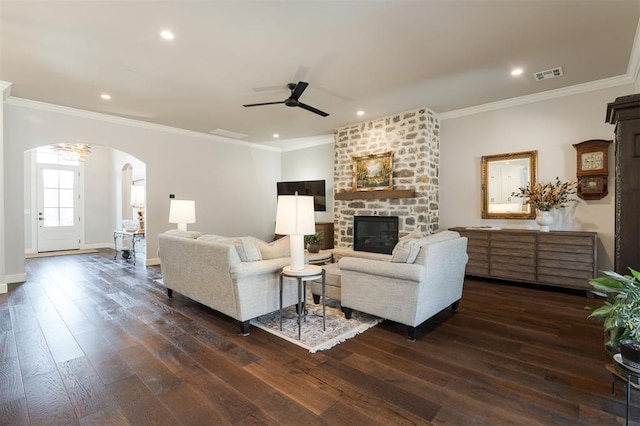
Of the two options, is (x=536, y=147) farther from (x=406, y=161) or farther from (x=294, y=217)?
(x=294, y=217)

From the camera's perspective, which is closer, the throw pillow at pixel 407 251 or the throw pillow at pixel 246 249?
the throw pillow at pixel 407 251

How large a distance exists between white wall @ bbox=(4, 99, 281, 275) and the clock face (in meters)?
6.69

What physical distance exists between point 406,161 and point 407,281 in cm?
342

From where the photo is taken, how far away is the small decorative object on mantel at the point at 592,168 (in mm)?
4211

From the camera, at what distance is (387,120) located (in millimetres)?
5902

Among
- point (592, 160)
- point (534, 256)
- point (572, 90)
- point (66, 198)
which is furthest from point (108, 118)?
point (592, 160)

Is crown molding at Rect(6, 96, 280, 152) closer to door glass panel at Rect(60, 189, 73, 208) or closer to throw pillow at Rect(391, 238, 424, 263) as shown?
door glass panel at Rect(60, 189, 73, 208)

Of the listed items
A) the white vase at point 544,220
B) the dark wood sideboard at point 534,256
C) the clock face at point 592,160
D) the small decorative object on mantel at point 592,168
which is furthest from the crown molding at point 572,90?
the dark wood sideboard at point 534,256

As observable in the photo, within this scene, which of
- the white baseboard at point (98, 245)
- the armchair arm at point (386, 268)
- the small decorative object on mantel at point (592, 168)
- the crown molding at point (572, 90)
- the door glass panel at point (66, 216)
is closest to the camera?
the armchair arm at point (386, 268)

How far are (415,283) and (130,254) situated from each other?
268 inches

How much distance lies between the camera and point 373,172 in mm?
6094

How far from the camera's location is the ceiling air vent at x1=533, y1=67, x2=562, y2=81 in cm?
391

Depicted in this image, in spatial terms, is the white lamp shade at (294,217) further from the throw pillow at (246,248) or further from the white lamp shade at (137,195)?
the white lamp shade at (137,195)

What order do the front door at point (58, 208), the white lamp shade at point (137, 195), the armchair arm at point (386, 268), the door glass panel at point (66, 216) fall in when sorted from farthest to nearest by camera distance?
the door glass panel at point (66, 216) → the front door at point (58, 208) → the white lamp shade at point (137, 195) → the armchair arm at point (386, 268)
